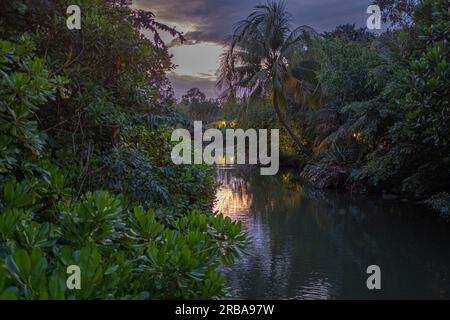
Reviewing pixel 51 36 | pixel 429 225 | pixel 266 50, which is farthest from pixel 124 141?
pixel 266 50

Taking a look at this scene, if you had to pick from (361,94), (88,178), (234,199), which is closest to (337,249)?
(88,178)

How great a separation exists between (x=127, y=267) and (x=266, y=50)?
19562mm

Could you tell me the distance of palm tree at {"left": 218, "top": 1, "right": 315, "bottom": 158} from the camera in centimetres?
2030

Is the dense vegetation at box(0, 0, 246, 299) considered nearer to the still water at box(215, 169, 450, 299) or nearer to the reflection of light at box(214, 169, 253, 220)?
the still water at box(215, 169, 450, 299)

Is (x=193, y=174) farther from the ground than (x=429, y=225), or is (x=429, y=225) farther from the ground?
(x=193, y=174)

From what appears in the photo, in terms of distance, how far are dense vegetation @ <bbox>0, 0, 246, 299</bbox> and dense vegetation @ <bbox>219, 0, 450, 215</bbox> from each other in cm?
548

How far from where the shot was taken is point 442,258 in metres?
7.66

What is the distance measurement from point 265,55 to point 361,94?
18.2 ft

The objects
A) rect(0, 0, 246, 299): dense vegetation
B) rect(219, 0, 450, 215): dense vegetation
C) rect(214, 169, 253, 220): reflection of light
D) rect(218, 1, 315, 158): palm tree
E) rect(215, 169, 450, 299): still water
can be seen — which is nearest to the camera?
rect(0, 0, 246, 299): dense vegetation

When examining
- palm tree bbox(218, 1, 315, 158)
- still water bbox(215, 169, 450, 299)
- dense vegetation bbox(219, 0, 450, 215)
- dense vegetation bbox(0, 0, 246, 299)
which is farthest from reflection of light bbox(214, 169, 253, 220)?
dense vegetation bbox(0, 0, 246, 299)

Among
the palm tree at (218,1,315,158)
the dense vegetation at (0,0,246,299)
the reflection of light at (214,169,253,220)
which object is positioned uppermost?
the palm tree at (218,1,315,158)
